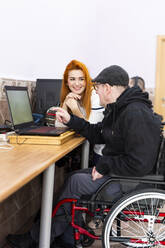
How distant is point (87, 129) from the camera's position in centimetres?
203

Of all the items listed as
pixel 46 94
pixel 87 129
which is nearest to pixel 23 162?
pixel 87 129

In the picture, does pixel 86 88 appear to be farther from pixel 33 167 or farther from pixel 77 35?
pixel 77 35

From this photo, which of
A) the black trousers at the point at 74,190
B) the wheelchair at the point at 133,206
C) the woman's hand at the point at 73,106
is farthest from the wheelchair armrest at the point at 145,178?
the woman's hand at the point at 73,106

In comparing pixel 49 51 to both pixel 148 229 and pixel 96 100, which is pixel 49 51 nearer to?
pixel 96 100

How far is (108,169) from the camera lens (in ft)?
4.99

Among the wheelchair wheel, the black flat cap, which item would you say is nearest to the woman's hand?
the black flat cap

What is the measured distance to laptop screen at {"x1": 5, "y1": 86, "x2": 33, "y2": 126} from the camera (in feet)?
5.99

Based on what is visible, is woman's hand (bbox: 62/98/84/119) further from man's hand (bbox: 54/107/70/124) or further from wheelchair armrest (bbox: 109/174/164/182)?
wheelchair armrest (bbox: 109/174/164/182)

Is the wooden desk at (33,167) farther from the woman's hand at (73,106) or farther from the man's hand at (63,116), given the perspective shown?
the woman's hand at (73,106)

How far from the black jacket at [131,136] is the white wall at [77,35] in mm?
1020

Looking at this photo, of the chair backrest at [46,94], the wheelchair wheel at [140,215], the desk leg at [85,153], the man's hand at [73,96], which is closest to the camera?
the wheelchair wheel at [140,215]

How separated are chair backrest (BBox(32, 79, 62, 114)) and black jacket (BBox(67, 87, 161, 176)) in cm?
106

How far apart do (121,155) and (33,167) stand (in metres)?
0.51

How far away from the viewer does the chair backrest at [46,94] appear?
8.54 ft
